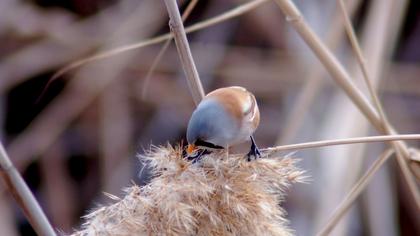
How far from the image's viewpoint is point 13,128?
2209 mm

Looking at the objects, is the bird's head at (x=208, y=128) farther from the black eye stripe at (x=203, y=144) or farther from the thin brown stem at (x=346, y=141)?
the thin brown stem at (x=346, y=141)

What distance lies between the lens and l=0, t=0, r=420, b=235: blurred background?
1975mm

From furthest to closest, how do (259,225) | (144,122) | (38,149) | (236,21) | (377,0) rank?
(236,21) < (144,122) < (38,149) < (377,0) < (259,225)

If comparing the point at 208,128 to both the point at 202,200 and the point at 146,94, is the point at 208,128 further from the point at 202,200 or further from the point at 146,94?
the point at 146,94

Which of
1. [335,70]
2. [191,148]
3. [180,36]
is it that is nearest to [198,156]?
[191,148]

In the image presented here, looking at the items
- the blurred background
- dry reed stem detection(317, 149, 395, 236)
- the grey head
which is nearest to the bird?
the grey head

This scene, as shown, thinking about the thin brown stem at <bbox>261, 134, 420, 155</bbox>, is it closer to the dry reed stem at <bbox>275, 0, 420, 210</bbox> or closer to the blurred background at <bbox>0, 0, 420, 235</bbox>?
the dry reed stem at <bbox>275, 0, 420, 210</bbox>

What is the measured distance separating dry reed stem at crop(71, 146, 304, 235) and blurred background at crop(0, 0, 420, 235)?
3.08 feet

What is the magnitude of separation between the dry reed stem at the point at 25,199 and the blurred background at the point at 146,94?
3.21 feet

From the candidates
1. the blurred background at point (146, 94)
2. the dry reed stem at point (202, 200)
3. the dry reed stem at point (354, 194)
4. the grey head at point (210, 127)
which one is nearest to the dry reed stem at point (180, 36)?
the grey head at point (210, 127)

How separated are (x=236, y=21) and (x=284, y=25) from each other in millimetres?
188

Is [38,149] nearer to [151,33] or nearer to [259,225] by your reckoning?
[151,33]

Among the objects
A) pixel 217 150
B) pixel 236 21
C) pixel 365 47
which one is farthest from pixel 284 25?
pixel 217 150

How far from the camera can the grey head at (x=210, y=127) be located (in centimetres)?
102
